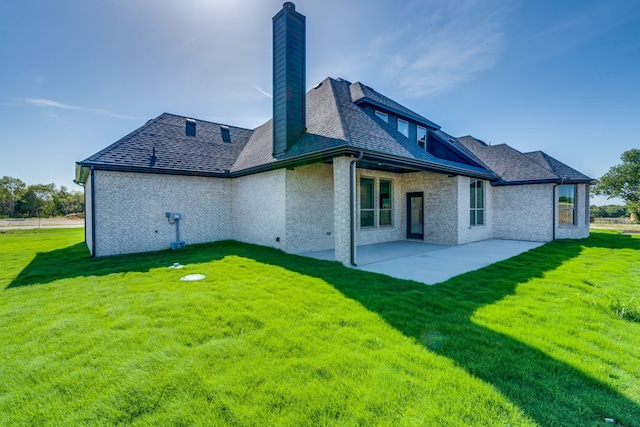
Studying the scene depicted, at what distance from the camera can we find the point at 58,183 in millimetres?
51438

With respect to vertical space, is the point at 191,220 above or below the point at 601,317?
above

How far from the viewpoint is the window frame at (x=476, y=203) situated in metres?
12.0

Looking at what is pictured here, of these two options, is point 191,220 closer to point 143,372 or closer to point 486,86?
point 143,372

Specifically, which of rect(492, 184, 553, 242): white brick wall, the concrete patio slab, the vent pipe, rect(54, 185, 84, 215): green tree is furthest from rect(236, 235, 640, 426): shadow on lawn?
rect(54, 185, 84, 215): green tree

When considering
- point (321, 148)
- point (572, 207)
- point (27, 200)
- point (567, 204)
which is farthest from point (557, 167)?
point (27, 200)

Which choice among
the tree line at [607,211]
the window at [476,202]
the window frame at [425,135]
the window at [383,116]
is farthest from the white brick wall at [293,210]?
the tree line at [607,211]

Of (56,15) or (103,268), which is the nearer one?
(103,268)

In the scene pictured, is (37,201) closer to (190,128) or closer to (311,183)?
(190,128)

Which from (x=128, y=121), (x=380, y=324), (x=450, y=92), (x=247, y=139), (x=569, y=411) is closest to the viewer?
(x=569, y=411)

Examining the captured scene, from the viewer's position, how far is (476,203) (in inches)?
487

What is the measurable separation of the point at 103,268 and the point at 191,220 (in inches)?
147

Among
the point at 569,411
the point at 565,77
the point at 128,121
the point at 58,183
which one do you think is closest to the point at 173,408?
the point at 569,411

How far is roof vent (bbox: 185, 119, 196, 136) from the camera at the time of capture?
12328mm

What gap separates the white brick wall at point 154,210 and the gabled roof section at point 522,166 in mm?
13627
